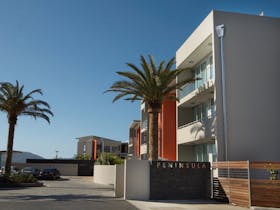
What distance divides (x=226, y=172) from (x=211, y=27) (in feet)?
30.5

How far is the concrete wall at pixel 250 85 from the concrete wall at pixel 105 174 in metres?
15.2

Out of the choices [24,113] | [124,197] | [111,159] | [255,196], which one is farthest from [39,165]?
[255,196]

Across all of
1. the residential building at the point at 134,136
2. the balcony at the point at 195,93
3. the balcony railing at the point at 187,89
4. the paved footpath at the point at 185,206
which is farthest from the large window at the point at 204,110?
the residential building at the point at 134,136

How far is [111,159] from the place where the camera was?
3866cm

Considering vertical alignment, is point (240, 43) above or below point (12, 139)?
above

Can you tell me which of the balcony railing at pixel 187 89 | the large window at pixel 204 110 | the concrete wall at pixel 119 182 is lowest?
the concrete wall at pixel 119 182

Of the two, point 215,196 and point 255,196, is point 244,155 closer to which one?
point 215,196

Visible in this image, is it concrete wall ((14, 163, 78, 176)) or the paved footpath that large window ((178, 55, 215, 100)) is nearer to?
the paved footpath

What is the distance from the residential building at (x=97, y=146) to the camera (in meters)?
77.0

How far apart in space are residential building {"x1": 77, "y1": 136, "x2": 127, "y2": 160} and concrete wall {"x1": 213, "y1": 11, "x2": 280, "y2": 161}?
51861 mm

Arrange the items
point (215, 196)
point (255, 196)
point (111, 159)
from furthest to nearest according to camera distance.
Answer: point (111, 159) → point (215, 196) → point (255, 196)

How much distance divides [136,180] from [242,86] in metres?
8.79

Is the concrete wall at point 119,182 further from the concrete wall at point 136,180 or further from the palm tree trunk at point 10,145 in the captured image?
the palm tree trunk at point 10,145

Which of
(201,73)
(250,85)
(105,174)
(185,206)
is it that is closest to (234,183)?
(185,206)
